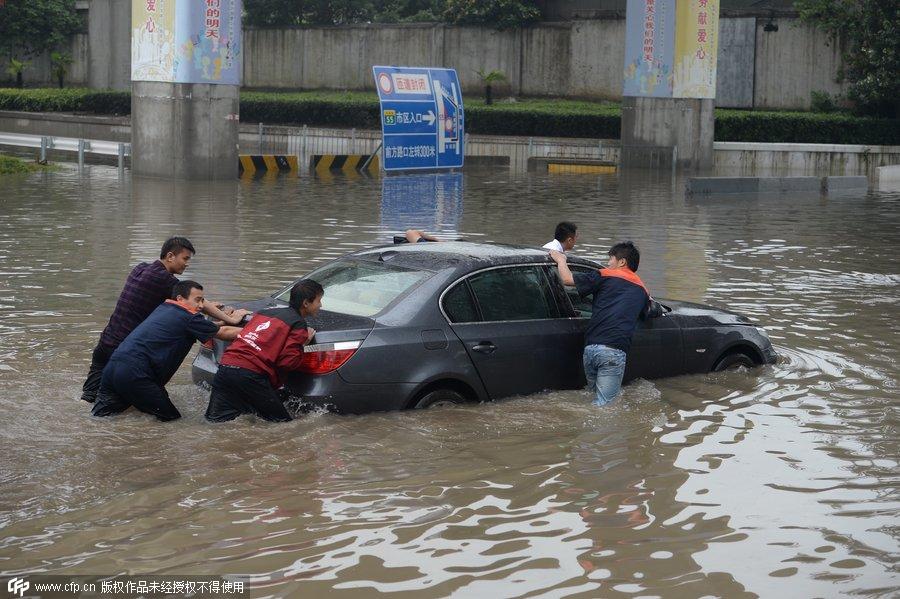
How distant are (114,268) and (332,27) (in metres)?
36.5

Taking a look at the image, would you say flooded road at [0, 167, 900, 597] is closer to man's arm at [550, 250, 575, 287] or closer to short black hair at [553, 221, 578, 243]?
man's arm at [550, 250, 575, 287]

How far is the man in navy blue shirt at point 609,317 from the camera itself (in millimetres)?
8867

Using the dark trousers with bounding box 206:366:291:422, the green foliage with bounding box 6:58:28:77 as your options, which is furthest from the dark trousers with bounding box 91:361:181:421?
the green foliage with bounding box 6:58:28:77

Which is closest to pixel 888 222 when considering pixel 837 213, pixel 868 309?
pixel 837 213

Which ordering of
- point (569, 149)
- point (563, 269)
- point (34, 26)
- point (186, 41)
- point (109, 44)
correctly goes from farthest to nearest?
1. point (34, 26)
2. point (109, 44)
3. point (569, 149)
4. point (186, 41)
5. point (563, 269)

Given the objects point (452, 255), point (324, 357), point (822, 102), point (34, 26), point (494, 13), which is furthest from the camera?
point (34, 26)

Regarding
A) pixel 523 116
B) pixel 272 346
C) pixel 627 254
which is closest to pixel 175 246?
pixel 272 346

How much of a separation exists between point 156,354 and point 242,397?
2.11ft

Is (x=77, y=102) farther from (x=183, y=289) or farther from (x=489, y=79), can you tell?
(x=183, y=289)

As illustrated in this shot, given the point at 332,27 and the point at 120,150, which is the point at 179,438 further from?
the point at 332,27

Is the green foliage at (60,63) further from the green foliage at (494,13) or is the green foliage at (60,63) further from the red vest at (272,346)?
the red vest at (272,346)

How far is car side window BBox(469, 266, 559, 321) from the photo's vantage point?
8.73 meters

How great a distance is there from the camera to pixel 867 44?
38.7 metres

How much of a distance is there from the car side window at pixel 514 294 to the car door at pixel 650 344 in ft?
1.07
